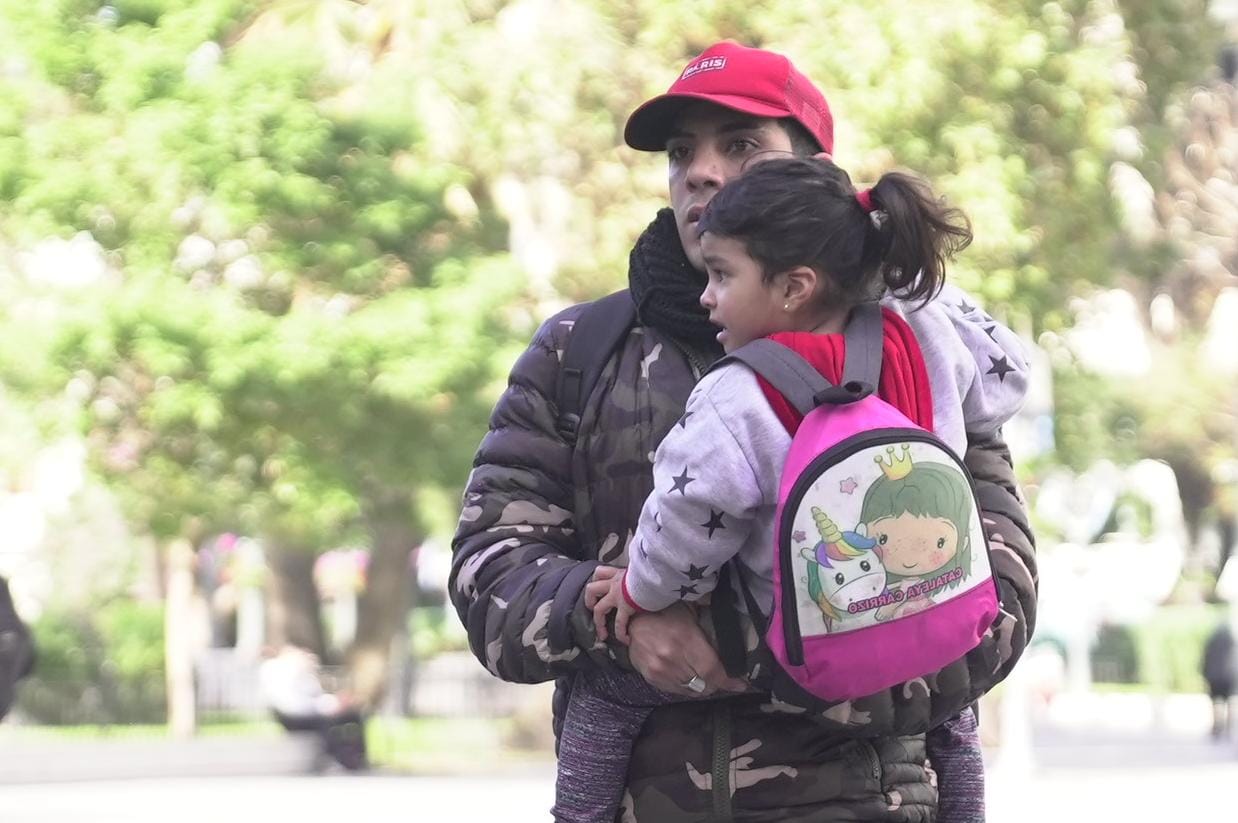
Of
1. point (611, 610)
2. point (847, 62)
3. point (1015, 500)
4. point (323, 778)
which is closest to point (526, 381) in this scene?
point (611, 610)

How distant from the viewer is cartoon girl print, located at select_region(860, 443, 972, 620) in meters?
2.91

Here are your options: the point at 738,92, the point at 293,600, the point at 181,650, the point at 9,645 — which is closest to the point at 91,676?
the point at 181,650

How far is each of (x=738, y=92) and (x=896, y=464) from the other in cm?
79

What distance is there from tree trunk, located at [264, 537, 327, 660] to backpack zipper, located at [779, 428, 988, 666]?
30116 millimetres

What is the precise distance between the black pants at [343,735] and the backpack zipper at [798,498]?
2393 centimetres

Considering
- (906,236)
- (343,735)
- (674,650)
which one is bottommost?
(343,735)

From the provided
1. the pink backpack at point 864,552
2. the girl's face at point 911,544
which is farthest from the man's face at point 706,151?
the girl's face at point 911,544

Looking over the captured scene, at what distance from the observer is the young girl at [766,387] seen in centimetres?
296

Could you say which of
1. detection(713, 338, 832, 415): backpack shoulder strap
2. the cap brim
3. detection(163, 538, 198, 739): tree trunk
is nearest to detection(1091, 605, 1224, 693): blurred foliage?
detection(163, 538, 198, 739): tree trunk

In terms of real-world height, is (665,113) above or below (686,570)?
above

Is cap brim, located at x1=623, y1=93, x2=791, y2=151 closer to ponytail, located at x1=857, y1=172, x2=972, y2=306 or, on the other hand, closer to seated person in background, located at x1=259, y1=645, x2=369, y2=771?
ponytail, located at x1=857, y1=172, x2=972, y2=306

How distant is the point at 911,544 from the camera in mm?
2920

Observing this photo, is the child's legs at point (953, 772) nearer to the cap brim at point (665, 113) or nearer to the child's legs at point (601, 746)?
the child's legs at point (601, 746)

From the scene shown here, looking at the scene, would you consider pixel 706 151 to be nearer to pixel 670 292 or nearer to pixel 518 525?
pixel 670 292
